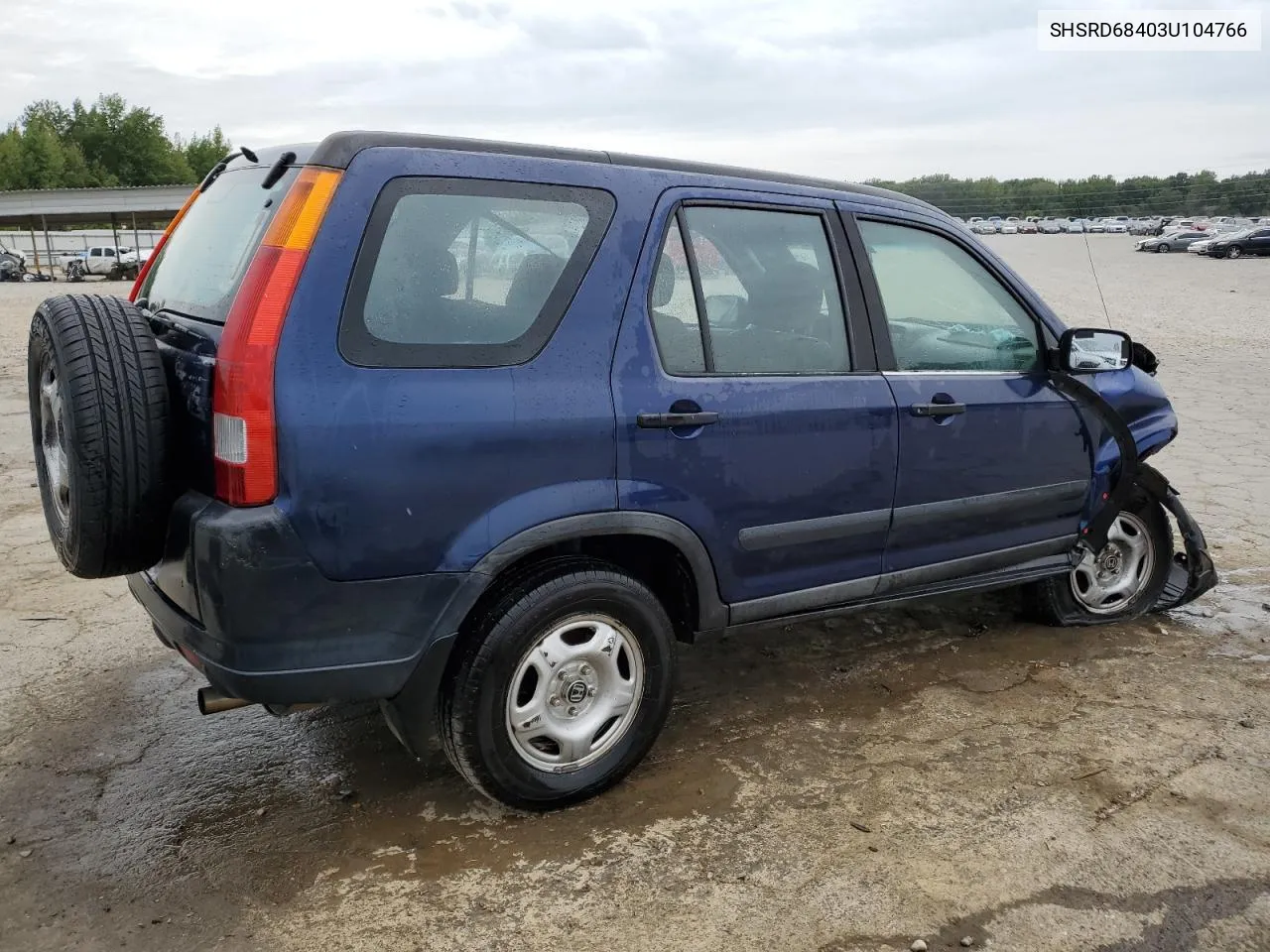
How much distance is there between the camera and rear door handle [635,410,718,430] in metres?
2.86

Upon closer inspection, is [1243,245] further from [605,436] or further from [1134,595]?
[605,436]

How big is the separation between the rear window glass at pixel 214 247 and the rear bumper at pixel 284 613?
592 mm

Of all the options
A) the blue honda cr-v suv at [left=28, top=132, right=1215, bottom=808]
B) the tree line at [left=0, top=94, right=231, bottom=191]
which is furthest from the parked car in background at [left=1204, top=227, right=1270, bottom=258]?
the tree line at [left=0, top=94, right=231, bottom=191]

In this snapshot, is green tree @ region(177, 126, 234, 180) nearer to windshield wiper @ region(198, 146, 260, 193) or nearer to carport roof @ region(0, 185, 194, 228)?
carport roof @ region(0, 185, 194, 228)

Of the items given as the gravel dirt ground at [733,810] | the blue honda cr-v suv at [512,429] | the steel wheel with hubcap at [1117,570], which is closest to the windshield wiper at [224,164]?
the blue honda cr-v suv at [512,429]

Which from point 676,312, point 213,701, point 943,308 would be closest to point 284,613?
point 213,701

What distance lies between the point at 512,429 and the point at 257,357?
25.5 inches

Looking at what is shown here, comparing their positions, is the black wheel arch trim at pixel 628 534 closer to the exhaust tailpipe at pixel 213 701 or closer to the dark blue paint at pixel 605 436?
the dark blue paint at pixel 605 436

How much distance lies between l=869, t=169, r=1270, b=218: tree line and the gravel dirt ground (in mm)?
22918

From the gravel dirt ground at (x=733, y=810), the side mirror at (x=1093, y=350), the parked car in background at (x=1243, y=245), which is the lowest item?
the gravel dirt ground at (x=733, y=810)

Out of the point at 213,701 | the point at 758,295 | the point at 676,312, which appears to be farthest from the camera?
the point at 758,295

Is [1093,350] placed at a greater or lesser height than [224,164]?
lesser

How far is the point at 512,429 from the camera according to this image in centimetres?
263

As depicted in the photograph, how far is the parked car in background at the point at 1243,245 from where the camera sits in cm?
3541
